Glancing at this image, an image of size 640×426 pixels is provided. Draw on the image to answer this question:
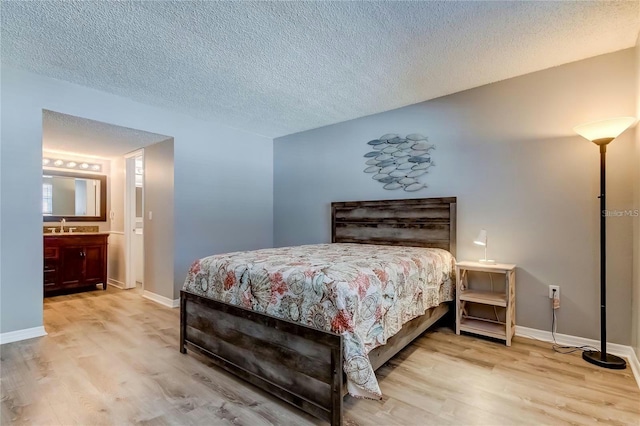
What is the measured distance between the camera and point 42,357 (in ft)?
7.81

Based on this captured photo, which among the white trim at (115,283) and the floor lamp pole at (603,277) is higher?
the floor lamp pole at (603,277)

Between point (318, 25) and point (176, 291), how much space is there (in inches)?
131

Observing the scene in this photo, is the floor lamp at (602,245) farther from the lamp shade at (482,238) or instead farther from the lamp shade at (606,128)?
the lamp shade at (482,238)

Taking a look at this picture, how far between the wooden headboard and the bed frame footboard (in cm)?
213

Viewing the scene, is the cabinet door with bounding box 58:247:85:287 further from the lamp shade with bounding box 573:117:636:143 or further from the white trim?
the lamp shade with bounding box 573:117:636:143

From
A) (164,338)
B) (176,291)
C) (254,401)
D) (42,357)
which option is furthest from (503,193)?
(42,357)

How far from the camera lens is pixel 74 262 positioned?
4363mm

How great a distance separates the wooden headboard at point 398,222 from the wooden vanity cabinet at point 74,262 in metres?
3.46

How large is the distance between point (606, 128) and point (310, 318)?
7.95 ft

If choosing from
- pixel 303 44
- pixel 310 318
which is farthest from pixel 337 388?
pixel 303 44

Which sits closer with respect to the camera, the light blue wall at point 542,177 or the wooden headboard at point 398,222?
the light blue wall at point 542,177

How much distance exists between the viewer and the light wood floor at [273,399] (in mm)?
1671

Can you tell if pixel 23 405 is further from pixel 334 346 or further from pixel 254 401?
pixel 334 346

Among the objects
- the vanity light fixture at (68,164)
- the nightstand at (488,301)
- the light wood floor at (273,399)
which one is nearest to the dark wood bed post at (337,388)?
the light wood floor at (273,399)
